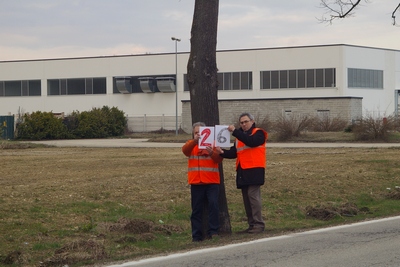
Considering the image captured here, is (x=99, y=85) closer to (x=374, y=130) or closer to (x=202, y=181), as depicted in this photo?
(x=374, y=130)

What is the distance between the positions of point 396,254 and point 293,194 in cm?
694

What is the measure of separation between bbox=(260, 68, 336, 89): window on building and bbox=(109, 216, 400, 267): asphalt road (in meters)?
50.5

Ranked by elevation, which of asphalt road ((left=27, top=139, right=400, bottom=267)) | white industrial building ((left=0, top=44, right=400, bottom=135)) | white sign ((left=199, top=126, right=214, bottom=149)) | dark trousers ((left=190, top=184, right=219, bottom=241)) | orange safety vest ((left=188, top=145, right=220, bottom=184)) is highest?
white industrial building ((left=0, top=44, right=400, bottom=135))

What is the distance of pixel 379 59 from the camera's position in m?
64.1

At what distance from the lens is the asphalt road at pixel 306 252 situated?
28.2 feet

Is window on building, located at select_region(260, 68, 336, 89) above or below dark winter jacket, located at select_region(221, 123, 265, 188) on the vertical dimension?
above

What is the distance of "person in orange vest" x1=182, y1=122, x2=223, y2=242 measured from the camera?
1069 centimetres

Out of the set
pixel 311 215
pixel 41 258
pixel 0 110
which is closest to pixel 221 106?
pixel 0 110

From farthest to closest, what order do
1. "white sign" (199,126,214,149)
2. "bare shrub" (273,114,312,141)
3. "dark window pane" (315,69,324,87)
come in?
"dark window pane" (315,69,324,87) → "bare shrub" (273,114,312,141) → "white sign" (199,126,214,149)

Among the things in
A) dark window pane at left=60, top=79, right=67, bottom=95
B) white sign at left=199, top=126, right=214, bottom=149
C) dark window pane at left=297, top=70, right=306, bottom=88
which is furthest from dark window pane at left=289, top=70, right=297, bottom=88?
white sign at left=199, top=126, right=214, bottom=149

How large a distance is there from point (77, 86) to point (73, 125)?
34.7 ft

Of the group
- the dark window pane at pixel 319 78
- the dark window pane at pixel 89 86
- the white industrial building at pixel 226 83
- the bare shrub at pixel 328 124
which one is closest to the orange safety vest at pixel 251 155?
the bare shrub at pixel 328 124

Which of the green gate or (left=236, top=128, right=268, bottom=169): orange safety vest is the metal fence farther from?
(left=236, top=128, right=268, bottom=169): orange safety vest

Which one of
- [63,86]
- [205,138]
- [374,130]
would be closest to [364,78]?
[374,130]
